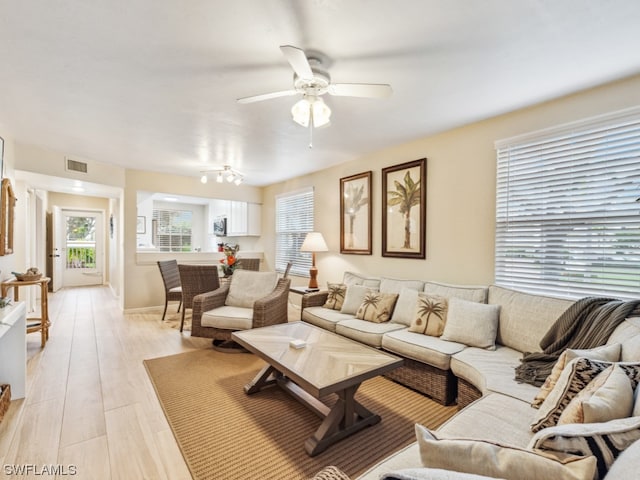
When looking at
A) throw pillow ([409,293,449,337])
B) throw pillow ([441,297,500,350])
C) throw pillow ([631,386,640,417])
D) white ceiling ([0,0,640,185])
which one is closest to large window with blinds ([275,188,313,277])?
white ceiling ([0,0,640,185])

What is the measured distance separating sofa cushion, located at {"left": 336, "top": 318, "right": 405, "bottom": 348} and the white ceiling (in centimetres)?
204

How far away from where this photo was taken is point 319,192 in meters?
5.07

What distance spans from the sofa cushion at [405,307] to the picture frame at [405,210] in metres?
0.56

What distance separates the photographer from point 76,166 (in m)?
4.39

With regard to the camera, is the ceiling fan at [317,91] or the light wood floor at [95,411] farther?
the ceiling fan at [317,91]

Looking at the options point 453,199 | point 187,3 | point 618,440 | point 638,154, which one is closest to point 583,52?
point 638,154

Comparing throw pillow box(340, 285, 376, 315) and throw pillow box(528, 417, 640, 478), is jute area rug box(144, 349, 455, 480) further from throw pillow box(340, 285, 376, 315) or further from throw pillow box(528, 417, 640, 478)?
throw pillow box(528, 417, 640, 478)

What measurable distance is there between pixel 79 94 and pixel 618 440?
3.57 m

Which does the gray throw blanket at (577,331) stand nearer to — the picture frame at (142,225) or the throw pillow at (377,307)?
the throw pillow at (377,307)

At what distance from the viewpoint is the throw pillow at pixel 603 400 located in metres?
1.01

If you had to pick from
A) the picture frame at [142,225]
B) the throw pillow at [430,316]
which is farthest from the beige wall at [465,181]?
the picture frame at [142,225]

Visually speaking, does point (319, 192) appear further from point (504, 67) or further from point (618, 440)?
point (618, 440)

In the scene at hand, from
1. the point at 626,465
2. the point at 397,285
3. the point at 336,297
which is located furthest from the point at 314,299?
the point at 626,465

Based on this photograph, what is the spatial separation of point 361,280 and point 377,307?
676 mm
